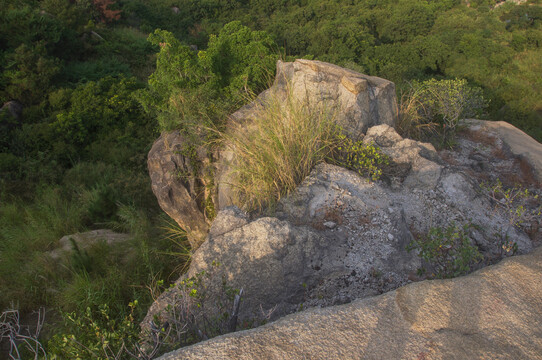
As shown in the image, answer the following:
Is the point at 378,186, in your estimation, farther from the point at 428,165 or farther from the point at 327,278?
the point at 327,278

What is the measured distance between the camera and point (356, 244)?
8.90ft

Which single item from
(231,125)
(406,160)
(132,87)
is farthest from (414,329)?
(132,87)

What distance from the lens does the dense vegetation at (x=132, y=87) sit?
14.9 ft

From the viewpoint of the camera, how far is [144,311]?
3.53 metres

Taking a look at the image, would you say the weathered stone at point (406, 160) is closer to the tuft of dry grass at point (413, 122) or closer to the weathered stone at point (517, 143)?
the tuft of dry grass at point (413, 122)

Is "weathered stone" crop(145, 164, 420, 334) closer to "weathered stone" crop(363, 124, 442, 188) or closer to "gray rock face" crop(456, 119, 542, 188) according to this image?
"weathered stone" crop(363, 124, 442, 188)

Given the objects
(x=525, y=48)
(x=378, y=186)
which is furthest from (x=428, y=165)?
(x=525, y=48)

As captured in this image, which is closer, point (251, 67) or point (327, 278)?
point (327, 278)

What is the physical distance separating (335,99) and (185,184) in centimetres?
214

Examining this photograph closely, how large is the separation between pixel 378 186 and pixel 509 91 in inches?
426

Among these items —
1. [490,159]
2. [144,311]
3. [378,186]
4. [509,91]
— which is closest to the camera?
[378,186]

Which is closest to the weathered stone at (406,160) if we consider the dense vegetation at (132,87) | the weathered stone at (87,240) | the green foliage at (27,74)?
the dense vegetation at (132,87)

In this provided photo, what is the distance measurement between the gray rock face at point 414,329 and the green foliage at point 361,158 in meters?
1.51

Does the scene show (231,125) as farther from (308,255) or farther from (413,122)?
(413,122)
